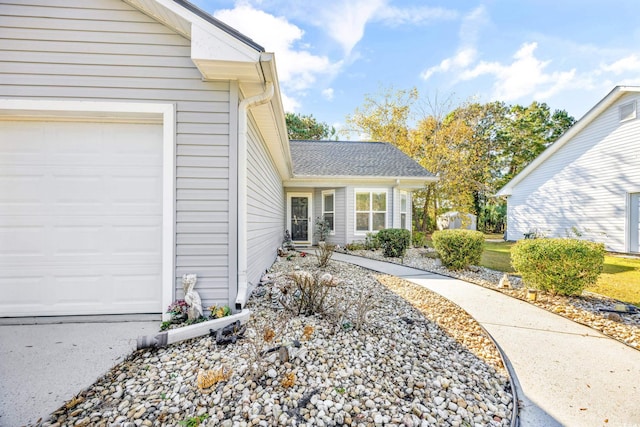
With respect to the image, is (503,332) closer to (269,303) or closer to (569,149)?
(269,303)

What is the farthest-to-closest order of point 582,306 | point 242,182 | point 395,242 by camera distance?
1. point 395,242
2. point 582,306
3. point 242,182

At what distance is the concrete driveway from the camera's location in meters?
1.79

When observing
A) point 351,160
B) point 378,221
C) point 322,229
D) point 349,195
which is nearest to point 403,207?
point 378,221

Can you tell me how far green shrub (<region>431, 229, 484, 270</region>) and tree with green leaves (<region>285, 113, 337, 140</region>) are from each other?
18539 millimetres

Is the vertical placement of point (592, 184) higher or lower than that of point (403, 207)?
higher

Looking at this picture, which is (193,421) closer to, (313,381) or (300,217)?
(313,381)

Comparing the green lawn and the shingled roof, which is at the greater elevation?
the shingled roof

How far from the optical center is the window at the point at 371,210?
10219 millimetres

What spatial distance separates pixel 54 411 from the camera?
172 cm

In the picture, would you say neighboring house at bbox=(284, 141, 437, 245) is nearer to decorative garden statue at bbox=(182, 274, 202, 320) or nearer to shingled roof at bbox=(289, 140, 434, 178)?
shingled roof at bbox=(289, 140, 434, 178)

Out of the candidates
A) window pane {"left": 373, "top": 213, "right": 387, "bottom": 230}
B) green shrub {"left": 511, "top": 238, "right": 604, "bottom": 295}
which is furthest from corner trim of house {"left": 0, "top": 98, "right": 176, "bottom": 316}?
window pane {"left": 373, "top": 213, "right": 387, "bottom": 230}

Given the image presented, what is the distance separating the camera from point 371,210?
33.7 feet

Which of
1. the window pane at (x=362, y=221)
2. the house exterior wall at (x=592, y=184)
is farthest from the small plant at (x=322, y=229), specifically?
the house exterior wall at (x=592, y=184)

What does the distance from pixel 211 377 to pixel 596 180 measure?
14428mm
